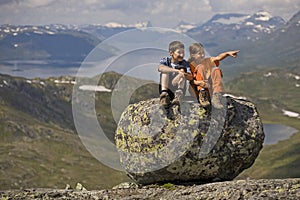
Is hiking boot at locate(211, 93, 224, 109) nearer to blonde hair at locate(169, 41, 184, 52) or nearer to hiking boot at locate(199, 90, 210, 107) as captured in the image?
hiking boot at locate(199, 90, 210, 107)

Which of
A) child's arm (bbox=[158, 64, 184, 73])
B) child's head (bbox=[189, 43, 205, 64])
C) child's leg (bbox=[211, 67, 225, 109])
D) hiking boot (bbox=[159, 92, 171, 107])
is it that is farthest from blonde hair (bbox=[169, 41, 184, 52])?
hiking boot (bbox=[159, 92, 171, 107])

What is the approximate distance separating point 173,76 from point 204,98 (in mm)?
1641

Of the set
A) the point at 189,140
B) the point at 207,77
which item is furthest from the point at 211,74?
the point at 189,140

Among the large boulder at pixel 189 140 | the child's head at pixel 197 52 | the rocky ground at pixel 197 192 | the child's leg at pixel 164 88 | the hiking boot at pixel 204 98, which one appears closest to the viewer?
the rocky ground at pixel 197 192

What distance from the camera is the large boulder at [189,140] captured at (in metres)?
17.7

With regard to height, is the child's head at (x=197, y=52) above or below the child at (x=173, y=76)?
above

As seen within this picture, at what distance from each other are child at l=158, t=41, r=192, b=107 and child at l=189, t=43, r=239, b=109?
0.47 meters

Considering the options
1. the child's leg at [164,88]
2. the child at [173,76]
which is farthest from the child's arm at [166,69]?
the child's leg at [164,88]

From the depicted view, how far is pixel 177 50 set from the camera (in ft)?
57.6

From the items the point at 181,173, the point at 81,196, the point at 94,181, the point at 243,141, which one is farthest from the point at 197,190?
the point at 94,181

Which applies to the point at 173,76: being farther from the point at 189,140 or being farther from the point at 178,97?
the point at 189,140

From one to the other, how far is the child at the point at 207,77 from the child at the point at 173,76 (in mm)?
469

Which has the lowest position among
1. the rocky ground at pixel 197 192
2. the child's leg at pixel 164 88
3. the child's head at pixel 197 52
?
the rocky ground at pixel 197 192

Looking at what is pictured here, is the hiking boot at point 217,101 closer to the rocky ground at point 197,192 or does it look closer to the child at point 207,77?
the child at point 207,77
